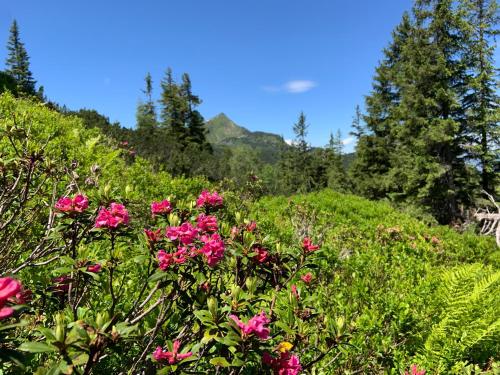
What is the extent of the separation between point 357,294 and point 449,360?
145 cm

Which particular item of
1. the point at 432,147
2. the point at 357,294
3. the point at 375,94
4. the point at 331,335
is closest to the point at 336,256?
the point at 357,294

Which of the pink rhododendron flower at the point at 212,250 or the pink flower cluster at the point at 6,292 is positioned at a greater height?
the pink flower cluster at the point at 6,292

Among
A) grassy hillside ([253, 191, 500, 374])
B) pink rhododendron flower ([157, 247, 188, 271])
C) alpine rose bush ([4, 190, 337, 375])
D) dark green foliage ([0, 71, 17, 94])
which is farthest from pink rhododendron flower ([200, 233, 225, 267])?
dark green foliage ([0, 71, 17, 94])

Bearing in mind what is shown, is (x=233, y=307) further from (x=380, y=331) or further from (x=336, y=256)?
(x=336, y=256)

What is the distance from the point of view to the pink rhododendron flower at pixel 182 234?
1904 mm

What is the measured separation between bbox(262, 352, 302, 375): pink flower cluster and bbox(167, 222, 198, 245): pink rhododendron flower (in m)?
0.72

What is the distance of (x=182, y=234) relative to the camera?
1.91 metres

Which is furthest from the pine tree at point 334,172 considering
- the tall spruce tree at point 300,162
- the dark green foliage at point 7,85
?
the dark green foliage at point 7,85

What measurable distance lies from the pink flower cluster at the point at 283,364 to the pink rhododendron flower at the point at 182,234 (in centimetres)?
72

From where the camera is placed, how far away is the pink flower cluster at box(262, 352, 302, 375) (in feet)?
5.25

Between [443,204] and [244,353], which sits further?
[443,204]

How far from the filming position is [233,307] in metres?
1.75

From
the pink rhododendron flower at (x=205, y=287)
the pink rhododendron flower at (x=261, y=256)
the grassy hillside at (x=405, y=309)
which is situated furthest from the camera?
the grassy hillside at (x=405, y=309)

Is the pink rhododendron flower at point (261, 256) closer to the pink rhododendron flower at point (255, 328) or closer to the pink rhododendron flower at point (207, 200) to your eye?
the pink rhododendron flower at point (207, 200)
